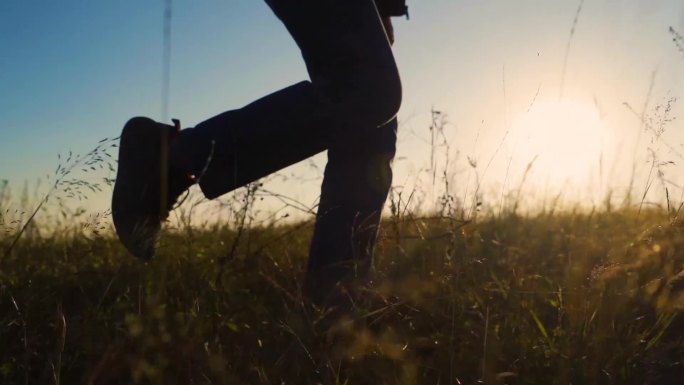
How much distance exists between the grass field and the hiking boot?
0.20 meters

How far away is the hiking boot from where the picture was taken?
1.92 m

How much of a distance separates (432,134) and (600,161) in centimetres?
111

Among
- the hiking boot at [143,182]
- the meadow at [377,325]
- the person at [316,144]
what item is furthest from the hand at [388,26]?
the hiking boot at [143,182]

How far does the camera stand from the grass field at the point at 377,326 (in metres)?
1.38

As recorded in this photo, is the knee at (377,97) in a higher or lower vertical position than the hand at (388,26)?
lower

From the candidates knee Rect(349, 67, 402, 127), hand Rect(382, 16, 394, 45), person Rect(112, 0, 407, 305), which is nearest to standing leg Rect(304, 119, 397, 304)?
person Rect(112, 0, 407, 305)

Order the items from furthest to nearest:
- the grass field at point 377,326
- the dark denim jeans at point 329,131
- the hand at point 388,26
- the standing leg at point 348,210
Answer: the hand at point 388,26 < the standing leg at point 348,210 < the dark denim jeans at point 329,131 < the grass field at point 377,326

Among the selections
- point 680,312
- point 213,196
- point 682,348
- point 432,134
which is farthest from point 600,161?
point 213,196

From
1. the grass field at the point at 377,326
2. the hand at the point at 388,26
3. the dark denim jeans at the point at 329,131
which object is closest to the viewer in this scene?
the grass field at the point at 377,326

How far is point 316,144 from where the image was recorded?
5.98 ft

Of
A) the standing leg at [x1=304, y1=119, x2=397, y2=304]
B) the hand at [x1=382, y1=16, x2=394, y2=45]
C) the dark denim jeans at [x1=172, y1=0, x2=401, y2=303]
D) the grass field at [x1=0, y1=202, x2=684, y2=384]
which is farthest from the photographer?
the hand at [x1=382, y1=16, x2=394, y2=45]

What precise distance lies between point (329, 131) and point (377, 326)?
1.77 feet

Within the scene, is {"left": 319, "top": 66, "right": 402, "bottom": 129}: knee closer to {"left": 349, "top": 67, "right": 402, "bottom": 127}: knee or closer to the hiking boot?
{"left": 349, "top": 67, "right": 402, "bottom": 127}: knee

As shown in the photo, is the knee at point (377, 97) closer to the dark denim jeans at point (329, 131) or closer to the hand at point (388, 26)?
the dark denim jeans at point (329, 131)
